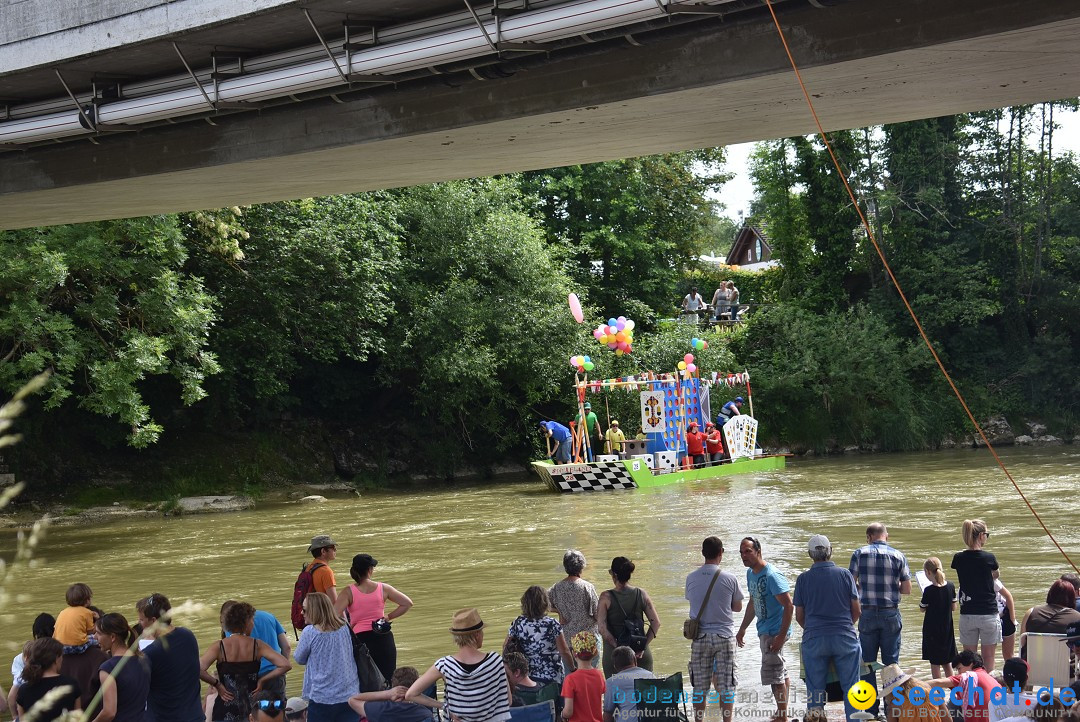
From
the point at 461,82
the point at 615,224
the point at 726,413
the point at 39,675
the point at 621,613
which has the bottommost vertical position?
the point at 621,613

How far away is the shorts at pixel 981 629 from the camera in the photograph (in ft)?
26.9

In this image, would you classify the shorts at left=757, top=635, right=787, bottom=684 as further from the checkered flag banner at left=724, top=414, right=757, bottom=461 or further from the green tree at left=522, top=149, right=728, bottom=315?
the green tree at left=522, top=149, right=728, bottom=315

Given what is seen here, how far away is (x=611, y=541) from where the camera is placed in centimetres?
1961

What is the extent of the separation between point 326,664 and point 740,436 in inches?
1074

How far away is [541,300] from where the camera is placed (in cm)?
3594

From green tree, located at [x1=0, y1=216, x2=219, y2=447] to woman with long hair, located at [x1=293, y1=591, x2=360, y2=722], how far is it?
58.8 feet

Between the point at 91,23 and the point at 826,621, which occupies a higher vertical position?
the point at 91,23

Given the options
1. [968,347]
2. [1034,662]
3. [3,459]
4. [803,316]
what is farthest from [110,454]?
[968,347]

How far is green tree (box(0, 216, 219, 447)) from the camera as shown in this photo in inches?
912

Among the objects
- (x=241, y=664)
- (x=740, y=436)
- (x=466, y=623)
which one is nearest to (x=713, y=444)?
(x=740, y=436)

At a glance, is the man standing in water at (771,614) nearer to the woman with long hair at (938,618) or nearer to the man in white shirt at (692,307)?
the woman with long hair at (938,618)

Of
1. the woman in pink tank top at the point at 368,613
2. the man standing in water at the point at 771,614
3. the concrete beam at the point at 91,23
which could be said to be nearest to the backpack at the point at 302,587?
the woman in pink tank top at the point at 368,613

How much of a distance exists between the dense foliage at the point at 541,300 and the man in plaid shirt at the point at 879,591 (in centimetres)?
1886

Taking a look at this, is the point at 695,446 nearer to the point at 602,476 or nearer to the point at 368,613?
the point at 602,476
